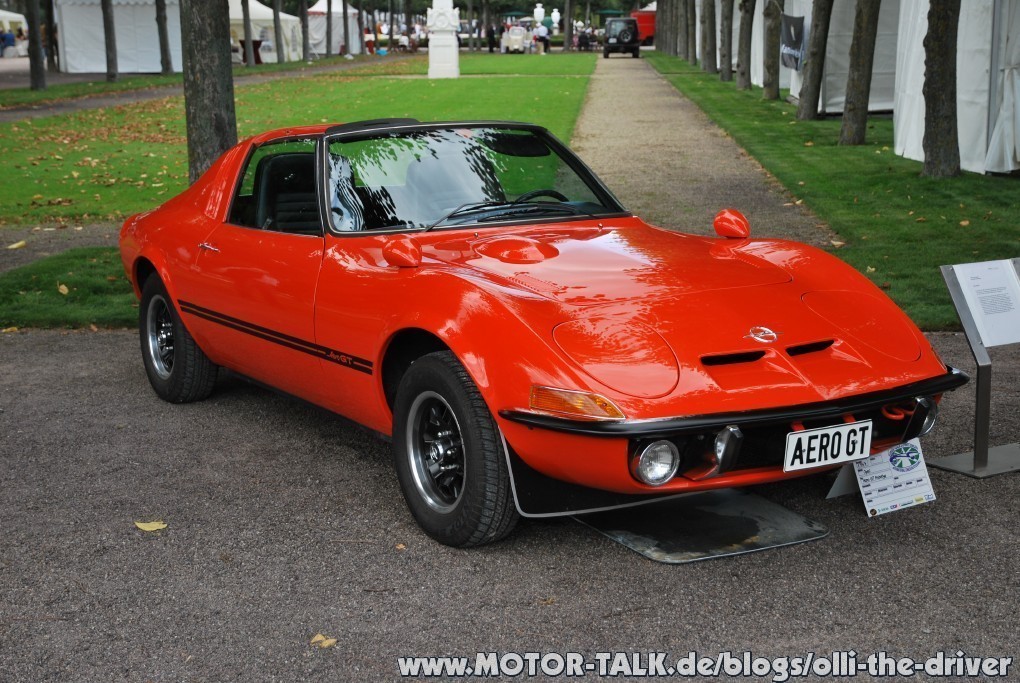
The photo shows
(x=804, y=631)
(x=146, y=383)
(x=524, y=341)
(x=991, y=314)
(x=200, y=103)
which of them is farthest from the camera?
(x=200, y=103)

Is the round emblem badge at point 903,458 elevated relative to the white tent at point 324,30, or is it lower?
elevated

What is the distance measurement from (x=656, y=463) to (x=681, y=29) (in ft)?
189

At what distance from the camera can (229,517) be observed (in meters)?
4.48

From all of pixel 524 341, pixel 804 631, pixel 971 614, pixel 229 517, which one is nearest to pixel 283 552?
pixel 229 517

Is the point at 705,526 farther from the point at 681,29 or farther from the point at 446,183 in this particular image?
the point at 681,29

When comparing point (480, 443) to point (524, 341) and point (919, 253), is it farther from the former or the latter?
point (919, 253)

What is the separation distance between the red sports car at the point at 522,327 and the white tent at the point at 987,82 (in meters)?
9.82

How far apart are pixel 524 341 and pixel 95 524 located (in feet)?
6.10

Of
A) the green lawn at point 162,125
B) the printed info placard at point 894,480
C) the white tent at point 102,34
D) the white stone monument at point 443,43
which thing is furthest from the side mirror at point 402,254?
the white tent at point 102,34

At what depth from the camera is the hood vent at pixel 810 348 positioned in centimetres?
389

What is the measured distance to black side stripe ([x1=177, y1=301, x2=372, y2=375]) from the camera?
4.56 metres

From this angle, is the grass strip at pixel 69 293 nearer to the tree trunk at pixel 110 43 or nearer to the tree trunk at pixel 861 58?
the tree trunk at pixel 861 58

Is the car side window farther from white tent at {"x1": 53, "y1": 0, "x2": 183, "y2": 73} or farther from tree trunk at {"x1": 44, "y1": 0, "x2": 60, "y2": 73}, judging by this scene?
tree trunk at {"x1": 44, "y1": 0, "x2": 60, "y2": 73}

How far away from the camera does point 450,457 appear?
4.16m
